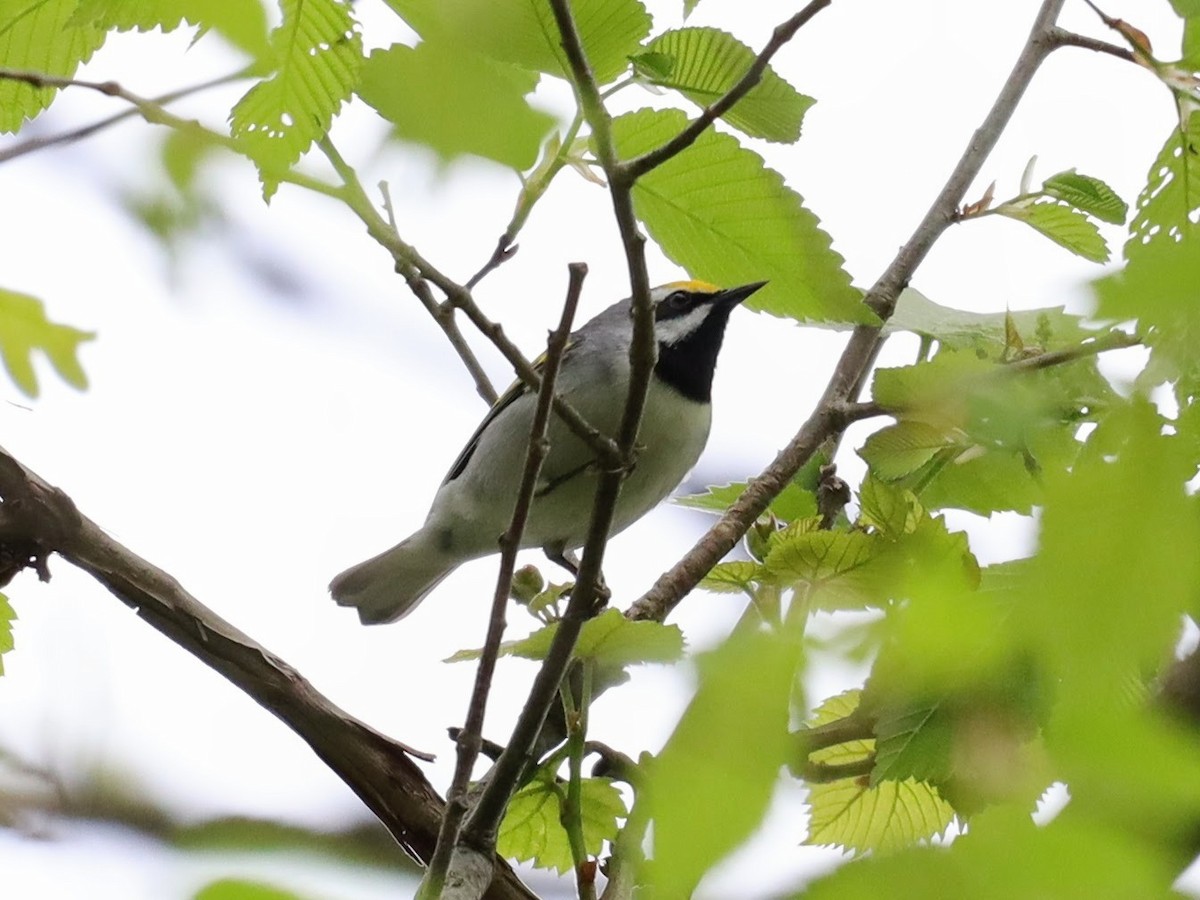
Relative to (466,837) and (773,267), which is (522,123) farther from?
(466,837)

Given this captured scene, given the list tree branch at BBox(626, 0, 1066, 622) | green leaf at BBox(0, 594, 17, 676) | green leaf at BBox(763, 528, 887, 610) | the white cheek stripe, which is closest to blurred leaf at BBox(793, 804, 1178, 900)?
green leaf at BBox(763, 528, 887, 610)

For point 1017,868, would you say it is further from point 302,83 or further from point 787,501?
point 787,501

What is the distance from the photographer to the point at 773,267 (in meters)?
1.72

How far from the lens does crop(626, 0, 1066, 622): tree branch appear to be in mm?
2252

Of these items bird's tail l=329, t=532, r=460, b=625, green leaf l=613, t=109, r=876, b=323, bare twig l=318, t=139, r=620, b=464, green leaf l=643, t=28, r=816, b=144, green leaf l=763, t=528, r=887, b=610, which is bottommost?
green leaf l=763, t=528, r=887, b=610

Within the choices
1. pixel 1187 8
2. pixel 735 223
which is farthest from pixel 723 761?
pixel 735 223

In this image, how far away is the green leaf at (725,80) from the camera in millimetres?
1419

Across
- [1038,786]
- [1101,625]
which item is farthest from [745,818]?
[1038,786]

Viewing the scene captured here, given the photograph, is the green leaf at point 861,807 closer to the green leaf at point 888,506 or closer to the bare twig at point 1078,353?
the green leaf at point 888,506

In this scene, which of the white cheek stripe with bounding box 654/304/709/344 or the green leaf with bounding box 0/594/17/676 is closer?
the green leaf with bounding box 0/594/17/676

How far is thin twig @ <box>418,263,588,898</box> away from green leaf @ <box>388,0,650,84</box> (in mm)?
277

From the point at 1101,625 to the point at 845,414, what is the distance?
1648 millimetres

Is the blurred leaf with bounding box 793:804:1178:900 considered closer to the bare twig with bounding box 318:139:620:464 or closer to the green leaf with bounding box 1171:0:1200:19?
the green leaf with bounding box 1171:0:1200:19

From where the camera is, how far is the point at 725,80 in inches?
56.9
